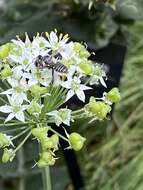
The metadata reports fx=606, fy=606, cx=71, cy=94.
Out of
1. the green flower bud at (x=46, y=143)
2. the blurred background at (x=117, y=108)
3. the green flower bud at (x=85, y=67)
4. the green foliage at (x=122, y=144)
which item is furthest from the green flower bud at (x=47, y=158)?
the green foliage at (x=122, y=144)

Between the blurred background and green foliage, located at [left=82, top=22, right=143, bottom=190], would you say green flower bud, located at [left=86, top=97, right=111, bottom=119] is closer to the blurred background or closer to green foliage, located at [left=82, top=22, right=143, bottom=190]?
the blurred background

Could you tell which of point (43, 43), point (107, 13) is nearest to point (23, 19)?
point (107, 13)

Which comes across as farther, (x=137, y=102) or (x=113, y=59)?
(x=137, y=102)

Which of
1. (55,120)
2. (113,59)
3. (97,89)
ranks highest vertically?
(113,59)

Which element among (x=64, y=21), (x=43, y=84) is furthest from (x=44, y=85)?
(x=64, y=21)

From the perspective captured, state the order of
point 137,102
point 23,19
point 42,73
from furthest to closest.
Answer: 1. point 137,102
2. point 23,19
3. point 42,73

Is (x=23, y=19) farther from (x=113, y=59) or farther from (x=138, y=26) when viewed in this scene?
(x=138, y=26)

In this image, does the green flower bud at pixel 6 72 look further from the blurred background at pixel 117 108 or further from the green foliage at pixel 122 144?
the green foliage at pixel 122 144
